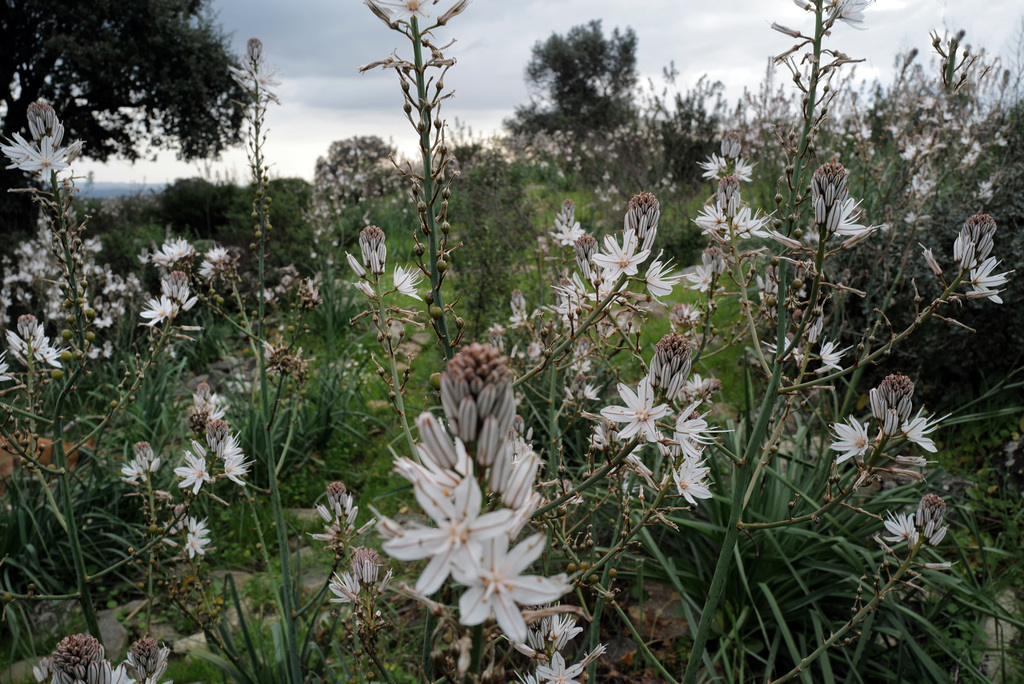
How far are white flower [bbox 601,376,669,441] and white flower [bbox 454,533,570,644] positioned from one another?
47cm

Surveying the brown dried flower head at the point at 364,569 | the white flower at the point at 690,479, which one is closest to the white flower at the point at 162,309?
the brown dried flower head at the point at 364,569

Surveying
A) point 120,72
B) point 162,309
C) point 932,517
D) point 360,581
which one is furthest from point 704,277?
point 120,72

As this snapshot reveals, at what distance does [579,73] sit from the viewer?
29.2 m

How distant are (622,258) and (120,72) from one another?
15633mm

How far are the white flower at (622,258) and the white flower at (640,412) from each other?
0.23 metres

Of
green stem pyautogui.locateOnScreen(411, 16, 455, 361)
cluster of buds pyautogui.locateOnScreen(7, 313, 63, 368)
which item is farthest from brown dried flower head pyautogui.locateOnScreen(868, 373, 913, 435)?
cluster of buds pyautogui.locateOnScreen(7, 313, 63, 368)

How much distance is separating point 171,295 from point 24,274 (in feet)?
17.8

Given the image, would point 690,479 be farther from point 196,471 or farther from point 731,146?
point 196,471

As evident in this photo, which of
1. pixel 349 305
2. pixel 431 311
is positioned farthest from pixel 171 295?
pixel 349 305

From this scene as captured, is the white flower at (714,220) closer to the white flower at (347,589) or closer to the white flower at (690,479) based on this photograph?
the white flower at (690,479)

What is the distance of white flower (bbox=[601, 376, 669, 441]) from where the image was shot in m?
1.14

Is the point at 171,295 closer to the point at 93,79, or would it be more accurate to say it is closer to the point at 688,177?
the point at 688,177

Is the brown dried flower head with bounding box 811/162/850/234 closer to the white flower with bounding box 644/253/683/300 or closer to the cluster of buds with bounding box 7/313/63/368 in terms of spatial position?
the white flower with bounding box 644/253/683/300

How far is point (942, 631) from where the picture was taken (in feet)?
8.99
